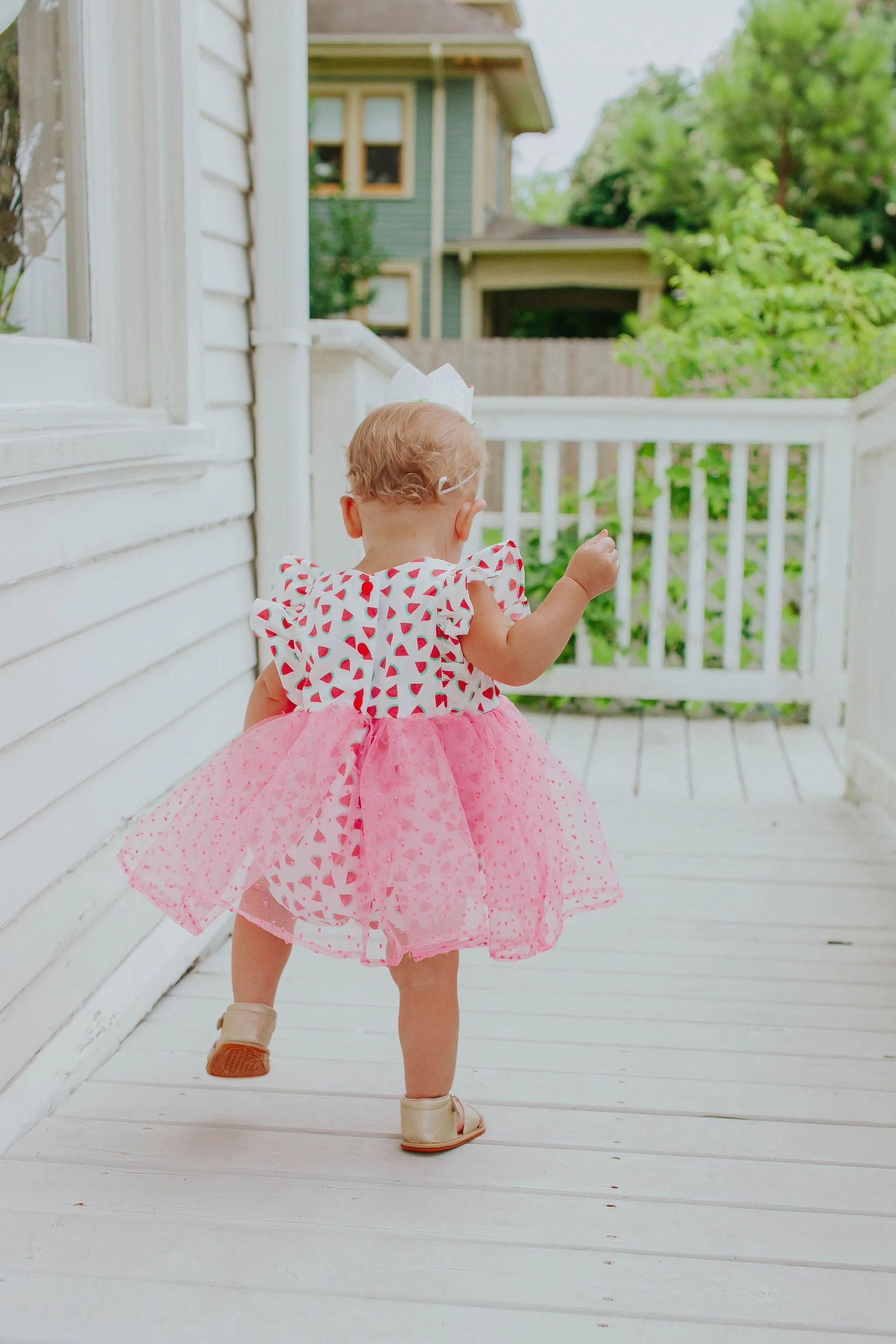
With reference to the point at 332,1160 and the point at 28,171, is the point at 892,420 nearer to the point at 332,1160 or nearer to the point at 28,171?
the point at 28,171

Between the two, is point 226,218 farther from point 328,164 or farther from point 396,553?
point 328,164

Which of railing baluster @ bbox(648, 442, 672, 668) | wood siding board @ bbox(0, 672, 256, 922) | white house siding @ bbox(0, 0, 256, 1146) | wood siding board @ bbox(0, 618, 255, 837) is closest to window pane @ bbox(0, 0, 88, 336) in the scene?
white house siding @ bbox(0, 0, 256, 1146)

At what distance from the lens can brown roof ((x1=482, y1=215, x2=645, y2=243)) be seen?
14922 mm

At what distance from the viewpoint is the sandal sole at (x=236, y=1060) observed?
5.43 ft

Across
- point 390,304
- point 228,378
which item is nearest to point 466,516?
point 228,378

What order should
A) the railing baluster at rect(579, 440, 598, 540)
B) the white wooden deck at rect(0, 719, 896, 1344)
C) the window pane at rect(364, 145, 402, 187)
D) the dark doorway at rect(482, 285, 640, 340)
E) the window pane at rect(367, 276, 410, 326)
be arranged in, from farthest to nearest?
1. the dark doorway at rect(482, 285, 640, 340)
2. the window pane at rect(367, 276, 410, 326)
3. the window pane at rect(364, 145, 402, 187)
4. the railing baluster at rect(579, 440, 598, 540)
5. the white wooden deck at rect(0, 719, 896, 1344)

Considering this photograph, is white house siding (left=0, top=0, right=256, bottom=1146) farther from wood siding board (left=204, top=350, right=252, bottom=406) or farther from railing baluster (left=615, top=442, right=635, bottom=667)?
railing baluster (left=615, top=442, right=635, bottom=667)

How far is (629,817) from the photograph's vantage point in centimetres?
330

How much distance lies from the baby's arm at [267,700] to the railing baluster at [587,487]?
279cm

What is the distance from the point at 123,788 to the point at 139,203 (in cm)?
96

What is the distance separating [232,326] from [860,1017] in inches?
67.1

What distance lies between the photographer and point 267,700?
1776 mm

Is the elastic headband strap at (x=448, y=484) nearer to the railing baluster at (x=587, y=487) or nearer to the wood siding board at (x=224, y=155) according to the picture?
the wood siding board at (x=224, y=155)

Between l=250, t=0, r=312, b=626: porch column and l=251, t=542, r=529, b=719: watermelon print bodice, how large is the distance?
3.54ft
